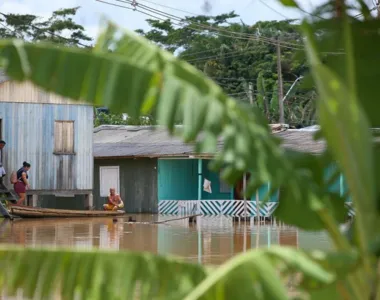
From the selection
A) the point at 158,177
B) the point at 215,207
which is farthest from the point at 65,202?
the point at 215,207

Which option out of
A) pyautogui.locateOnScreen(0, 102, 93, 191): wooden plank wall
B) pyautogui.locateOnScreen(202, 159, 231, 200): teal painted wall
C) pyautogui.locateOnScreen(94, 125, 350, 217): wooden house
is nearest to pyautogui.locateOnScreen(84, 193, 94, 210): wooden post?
pyautogui.locateOnScreen(0, 102, 93, 191): wooden plank wall

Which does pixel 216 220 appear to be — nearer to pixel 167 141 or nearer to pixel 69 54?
pixel 167 141

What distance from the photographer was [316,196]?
2.89 meters

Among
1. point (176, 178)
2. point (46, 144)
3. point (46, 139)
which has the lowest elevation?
point (176, 178)

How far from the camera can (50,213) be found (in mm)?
27438

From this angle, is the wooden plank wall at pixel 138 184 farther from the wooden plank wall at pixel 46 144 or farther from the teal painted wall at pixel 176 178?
the wooden plank wall at pixel 46 144

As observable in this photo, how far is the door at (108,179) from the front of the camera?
3719 centimetres

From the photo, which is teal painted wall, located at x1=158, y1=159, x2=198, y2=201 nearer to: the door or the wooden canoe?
the door

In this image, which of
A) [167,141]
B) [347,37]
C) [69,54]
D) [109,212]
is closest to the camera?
[69,54]

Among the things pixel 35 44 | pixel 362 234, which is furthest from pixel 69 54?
pixel 362 234

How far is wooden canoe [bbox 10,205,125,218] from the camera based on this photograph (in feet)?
86.8

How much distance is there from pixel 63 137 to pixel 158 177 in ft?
23.6

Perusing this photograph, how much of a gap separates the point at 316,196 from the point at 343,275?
0.89ft

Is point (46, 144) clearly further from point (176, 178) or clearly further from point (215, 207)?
point (176, 178)
